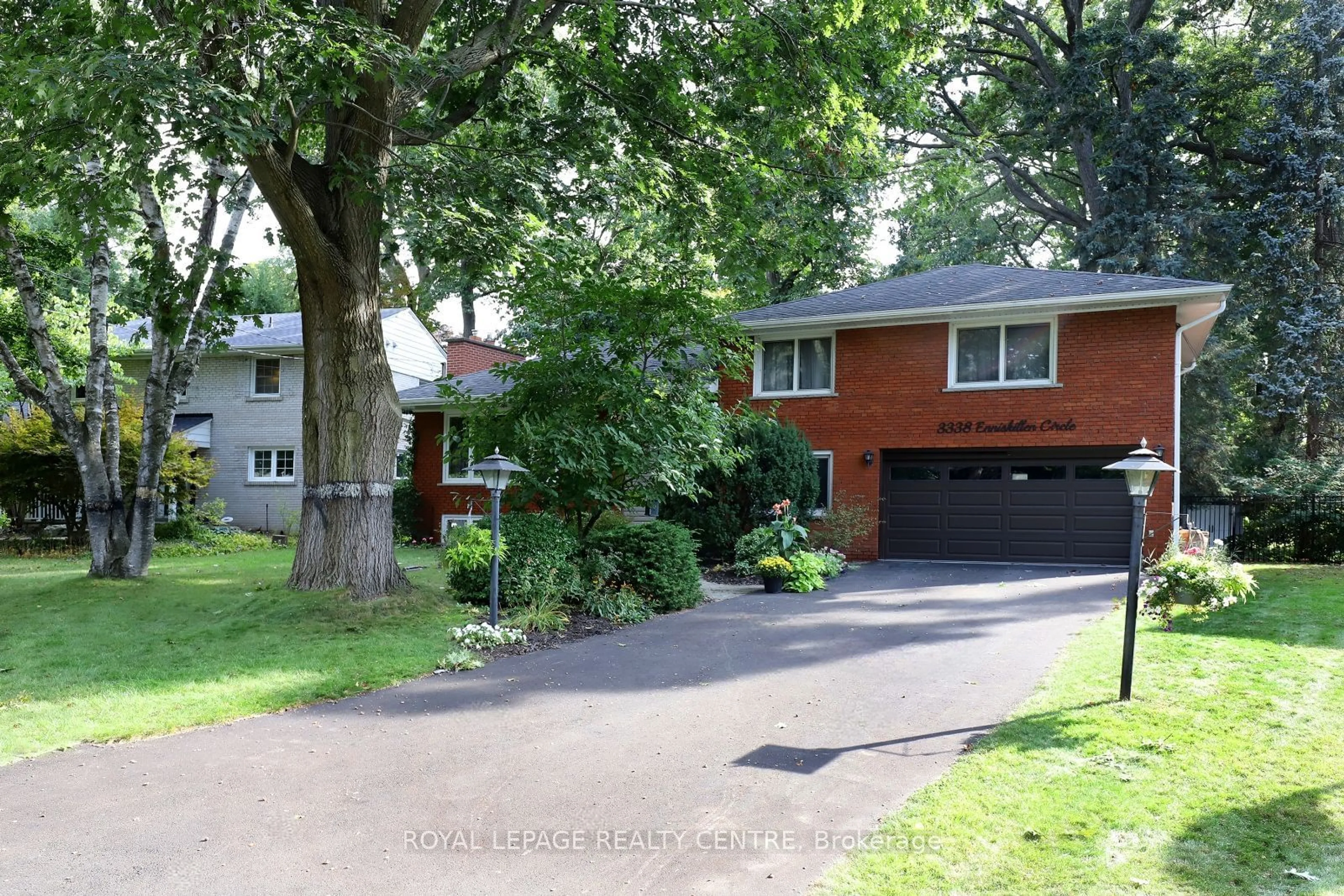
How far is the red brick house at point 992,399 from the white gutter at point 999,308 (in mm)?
36

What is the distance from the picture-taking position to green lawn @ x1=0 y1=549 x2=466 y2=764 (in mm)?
6551

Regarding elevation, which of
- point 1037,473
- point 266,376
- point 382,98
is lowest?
point 1037,473

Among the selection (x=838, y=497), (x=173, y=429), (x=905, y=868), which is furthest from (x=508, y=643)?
(x=173, y=429)

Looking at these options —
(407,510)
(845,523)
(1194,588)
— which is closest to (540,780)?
(1194,588)

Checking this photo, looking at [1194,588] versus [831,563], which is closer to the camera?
[1194,588]

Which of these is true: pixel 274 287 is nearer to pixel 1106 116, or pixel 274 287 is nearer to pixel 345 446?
pixel 1106 116

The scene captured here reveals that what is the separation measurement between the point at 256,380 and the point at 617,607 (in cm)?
2047

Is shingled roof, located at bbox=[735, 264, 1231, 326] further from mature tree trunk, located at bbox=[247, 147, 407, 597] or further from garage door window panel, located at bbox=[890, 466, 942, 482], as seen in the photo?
mature tree trunk, located at bbox=[247, 147, 407, 597]

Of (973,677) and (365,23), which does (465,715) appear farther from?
(365,23)

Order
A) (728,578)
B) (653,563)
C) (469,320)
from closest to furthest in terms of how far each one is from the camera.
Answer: (653,563) → (728,578) → (469,320)

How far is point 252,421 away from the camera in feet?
89.0

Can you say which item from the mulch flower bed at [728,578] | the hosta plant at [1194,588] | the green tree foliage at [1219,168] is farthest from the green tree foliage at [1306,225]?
the mulch flower bed at [728,578]

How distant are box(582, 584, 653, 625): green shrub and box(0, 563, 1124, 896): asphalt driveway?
1.88 meters

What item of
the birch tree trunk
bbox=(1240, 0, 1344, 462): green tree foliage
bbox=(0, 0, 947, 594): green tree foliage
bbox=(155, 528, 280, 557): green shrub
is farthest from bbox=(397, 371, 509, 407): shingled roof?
bbox=(1240, 0, 1344, 462): green tree foliage
